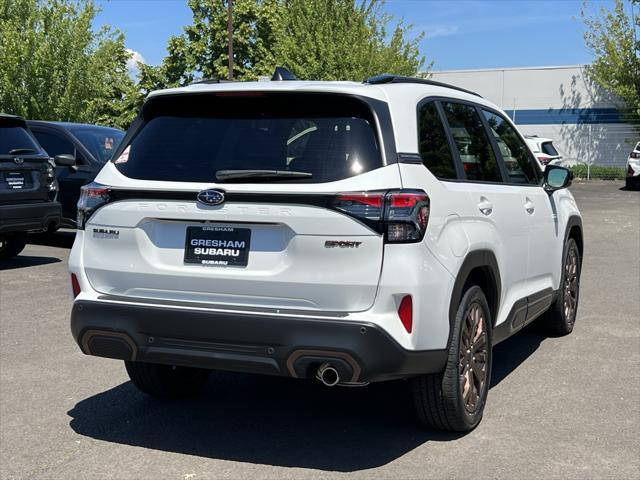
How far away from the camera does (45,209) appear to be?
11062 mm

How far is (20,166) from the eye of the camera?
10.8m

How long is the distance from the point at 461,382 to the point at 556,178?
2.25m

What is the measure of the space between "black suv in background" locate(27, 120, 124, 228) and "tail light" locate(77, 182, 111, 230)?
A: 8.22m

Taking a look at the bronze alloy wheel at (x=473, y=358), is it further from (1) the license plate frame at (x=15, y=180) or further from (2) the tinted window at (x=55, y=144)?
(2) the tinted window at (x=55, y=144)

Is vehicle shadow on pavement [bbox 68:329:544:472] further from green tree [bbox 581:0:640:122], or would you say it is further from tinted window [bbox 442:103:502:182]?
green tree [bbox 581:0:640:122]

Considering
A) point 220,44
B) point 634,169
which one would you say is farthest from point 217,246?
point 220,44

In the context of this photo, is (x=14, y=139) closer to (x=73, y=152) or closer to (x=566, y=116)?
(x=73, y=152)

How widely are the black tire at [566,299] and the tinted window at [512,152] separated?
926mm

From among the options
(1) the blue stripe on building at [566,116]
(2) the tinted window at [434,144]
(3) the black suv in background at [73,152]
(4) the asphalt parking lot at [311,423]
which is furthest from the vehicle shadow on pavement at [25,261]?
(1) the blue stripe on building at [566,116]

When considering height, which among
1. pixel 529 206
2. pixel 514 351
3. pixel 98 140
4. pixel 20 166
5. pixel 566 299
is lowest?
pixel 514 351

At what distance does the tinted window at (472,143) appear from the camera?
16.4ft

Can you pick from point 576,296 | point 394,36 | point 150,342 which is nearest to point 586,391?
point 576,296

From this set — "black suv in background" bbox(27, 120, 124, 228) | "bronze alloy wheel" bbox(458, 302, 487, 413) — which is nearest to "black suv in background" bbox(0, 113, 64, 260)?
"black suv in background" bbox(27, 120, 124, 228)

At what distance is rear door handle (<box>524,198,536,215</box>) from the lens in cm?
574
